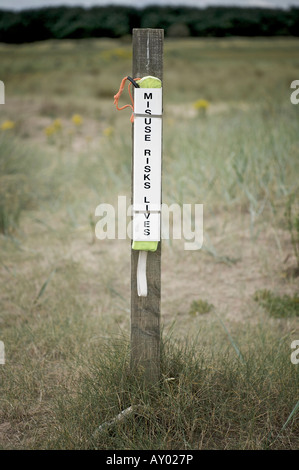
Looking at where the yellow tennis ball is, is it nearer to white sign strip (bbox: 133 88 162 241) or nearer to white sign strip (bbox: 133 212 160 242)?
white sign strip (bbox: 133 88 162 241)

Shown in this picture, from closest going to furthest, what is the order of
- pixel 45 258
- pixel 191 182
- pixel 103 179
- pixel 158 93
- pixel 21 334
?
pixel 158 93 → pixel 21 334 → pixel 45 258 → pixel 191 182 → pixel 103 179

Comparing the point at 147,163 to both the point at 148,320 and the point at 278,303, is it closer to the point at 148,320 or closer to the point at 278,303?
the point at 148,320

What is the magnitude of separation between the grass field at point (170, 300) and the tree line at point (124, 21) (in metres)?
19.9

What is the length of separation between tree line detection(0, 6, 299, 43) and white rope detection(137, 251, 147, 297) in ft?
80.5

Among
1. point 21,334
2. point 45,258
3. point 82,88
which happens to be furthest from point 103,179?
Result: point 82,88

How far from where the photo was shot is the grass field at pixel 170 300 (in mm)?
1919

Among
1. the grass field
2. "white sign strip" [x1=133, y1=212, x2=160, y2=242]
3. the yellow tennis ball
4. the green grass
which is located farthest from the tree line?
"white sign strip" [x1=133, y1=212, x2=160, y2=242]

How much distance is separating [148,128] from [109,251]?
8.49 ft

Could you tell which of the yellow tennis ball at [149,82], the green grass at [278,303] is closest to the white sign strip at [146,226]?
the yellow tennis ball at [149,82]

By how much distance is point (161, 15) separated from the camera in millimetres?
30734

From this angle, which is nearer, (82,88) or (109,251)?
(109,251)

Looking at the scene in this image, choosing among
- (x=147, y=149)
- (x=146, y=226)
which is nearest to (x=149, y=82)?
(x=147, y=149)

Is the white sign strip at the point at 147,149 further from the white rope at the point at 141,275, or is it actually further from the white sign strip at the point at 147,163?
the white rope at the point at 141,275

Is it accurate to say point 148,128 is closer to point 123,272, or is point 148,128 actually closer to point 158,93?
point 158,93
